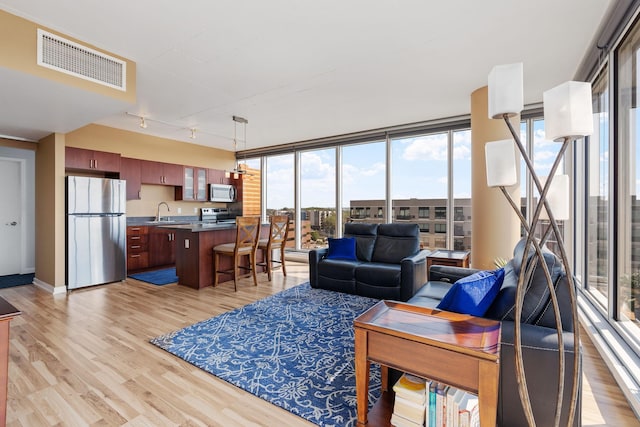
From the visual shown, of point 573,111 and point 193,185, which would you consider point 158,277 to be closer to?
point 193,185

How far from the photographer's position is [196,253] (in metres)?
4.51

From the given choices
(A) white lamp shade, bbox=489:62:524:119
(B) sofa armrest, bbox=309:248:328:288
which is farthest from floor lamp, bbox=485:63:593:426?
(B) sofa armrest, bbox=309:248:328:288

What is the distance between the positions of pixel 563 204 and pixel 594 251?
2357 mm

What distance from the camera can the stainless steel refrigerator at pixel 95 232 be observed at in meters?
4.44

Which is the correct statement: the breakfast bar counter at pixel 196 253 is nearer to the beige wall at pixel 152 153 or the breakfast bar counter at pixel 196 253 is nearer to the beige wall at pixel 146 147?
the beige wall at pixel 152 153

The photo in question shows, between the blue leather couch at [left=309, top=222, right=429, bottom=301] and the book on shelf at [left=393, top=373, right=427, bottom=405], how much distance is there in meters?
2.12

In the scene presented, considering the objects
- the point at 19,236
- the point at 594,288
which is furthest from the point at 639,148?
the point at 19,236

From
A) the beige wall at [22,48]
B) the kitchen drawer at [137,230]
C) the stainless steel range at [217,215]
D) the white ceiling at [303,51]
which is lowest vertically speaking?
the kitchen drawer at [137,230]

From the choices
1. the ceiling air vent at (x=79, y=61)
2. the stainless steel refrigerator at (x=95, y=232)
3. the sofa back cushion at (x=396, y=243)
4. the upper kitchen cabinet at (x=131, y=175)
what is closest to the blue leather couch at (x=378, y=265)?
the sofa back cushion at (x=396, y=243)

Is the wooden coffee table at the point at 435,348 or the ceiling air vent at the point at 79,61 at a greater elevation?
the ceiling air vent at the point at 79,61

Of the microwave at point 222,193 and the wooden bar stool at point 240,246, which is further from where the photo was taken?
the microwave at point 222,193

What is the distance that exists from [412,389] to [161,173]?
245 inches

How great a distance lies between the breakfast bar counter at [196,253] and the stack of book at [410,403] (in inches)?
144

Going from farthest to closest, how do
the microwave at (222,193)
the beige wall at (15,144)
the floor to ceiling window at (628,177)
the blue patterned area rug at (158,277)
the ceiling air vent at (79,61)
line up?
the microwave at (222,193) < the blue patterned area rug at (158,277) < the beige wall at (15,144) < the ceiling air vent at (79,61) < the floor to ceiling window at (628,177)
